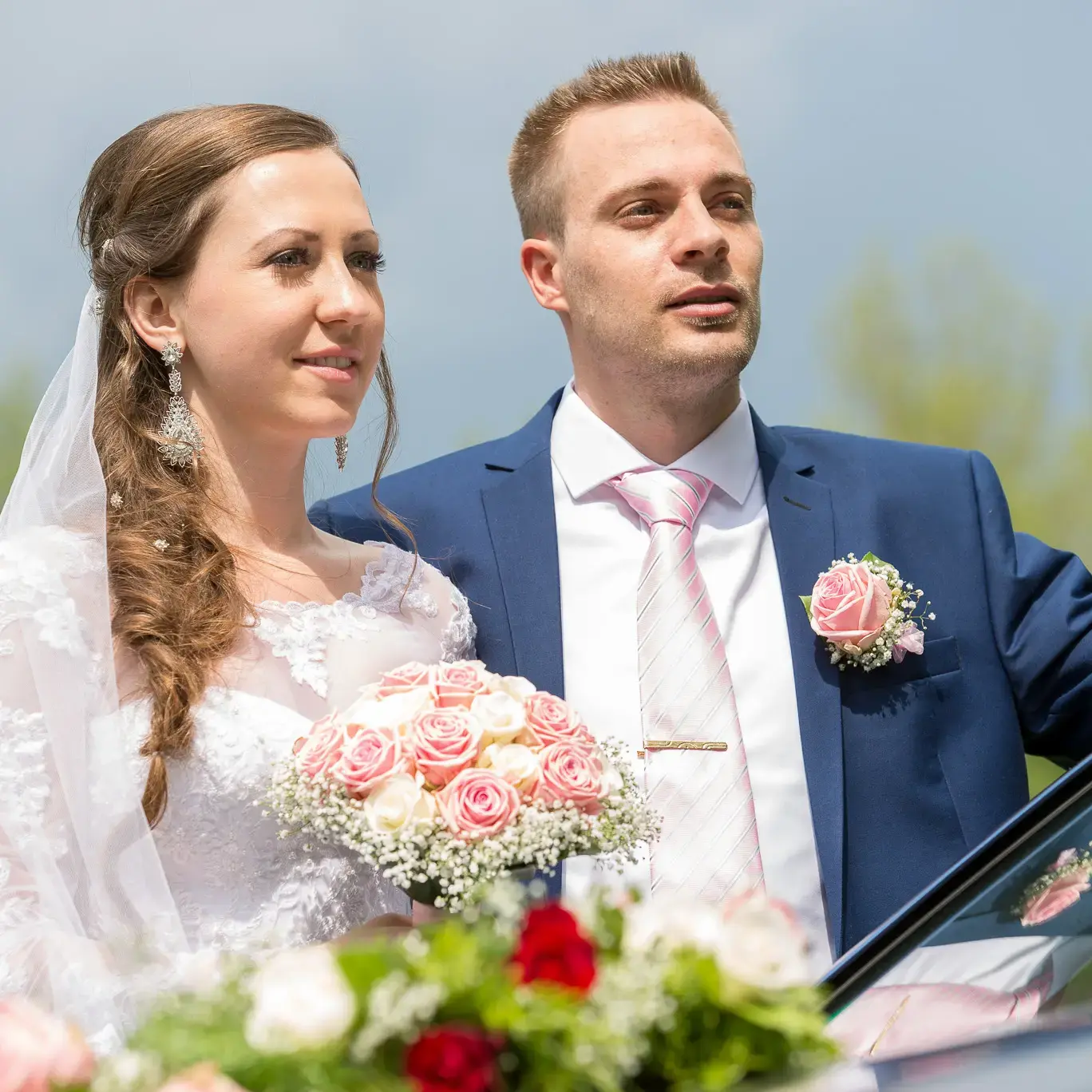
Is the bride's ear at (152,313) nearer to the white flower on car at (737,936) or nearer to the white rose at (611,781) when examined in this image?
the white rose at (611,781)

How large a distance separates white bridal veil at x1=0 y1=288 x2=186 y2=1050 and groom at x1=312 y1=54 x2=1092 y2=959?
47.9 inches

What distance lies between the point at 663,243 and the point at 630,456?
0.64 metres

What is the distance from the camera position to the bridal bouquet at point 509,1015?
4.09 feet

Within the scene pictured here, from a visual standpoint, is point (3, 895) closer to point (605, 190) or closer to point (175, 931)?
point (175, 931)

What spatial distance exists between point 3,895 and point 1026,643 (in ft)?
8.88

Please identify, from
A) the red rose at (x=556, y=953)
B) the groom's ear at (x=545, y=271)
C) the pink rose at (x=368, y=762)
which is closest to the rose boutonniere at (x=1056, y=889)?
the red rose at (x=556, y=953)

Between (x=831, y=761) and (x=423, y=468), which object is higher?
(x=423, y=468)

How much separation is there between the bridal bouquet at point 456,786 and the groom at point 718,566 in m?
1.06

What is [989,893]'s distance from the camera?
1.90 m

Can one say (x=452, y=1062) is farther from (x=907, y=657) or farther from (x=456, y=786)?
(x=907, y=657)

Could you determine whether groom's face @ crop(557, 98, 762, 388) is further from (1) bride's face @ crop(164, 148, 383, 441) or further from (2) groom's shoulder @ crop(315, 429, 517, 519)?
(1) bride's face @ crop(164, 148, 383, 441)

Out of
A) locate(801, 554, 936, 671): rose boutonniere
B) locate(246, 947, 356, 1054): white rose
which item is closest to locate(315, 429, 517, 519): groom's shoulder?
locate(801, 554, 936, 671): rose boutonniere

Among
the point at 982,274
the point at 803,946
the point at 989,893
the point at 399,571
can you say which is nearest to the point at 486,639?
the point at 399,571

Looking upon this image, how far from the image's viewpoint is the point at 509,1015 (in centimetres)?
126
